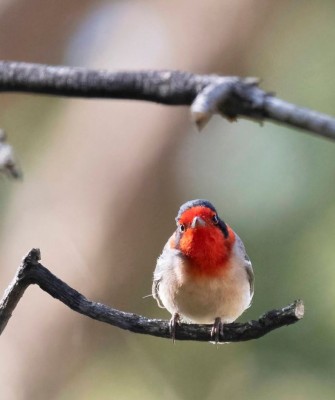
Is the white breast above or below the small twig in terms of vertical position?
above

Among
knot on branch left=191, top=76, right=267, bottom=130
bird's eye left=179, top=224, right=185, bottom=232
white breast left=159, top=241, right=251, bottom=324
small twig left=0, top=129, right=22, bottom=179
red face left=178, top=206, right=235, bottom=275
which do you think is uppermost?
red face left=178, top=206, right=235, bottom=275

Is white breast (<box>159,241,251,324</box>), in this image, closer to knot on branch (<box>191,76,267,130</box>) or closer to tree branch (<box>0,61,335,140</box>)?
tree branch (<box>0,61,335,140</box>)

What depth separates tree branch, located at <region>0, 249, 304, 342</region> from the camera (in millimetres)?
1598

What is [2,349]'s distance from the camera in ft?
17.2

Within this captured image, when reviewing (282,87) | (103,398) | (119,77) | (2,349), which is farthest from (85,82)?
(282,87)

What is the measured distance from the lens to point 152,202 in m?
5.14

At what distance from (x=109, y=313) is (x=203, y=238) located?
0.86 metres

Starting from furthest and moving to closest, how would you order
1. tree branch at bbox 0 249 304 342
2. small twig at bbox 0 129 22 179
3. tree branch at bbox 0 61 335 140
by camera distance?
1. tree branch at bbox 0 249 304 342
2. small twig at bbox 0 129 22 179
3. tree branch at bbox 0 61 335 140

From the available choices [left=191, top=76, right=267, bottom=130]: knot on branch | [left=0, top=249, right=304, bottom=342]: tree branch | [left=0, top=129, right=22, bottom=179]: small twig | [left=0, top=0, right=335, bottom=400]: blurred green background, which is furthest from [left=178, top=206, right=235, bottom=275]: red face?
[left=0, top=0, right=335, bottom=400]: blurred green background

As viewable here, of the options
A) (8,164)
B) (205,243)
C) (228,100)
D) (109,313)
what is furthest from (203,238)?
(228,100)

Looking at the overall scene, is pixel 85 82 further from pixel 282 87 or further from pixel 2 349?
Answer: pixel 282 87

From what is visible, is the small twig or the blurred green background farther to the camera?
the blurred green background

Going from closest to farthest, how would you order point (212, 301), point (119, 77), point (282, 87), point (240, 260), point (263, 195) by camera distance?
point (119, 77) < point (212, 301) < point (240, 260) < point (263, 195) < point (282, 87)

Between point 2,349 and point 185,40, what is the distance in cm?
240
